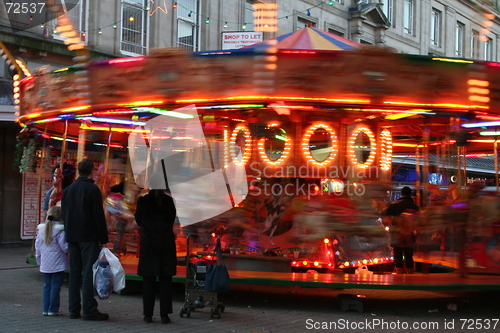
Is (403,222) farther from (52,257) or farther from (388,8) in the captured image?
(388,8)

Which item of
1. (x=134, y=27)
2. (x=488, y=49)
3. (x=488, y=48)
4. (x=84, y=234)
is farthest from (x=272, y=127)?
(x=488, y=49)

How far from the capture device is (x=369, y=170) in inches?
388

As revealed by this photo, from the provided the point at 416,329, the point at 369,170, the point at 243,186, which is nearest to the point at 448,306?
the point at 416,329

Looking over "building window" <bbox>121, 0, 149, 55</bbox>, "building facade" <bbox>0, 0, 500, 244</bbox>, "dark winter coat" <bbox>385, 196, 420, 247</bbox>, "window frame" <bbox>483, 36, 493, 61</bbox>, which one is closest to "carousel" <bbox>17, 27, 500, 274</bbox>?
"dark winter coat" <bbox>385, 196, 420, 247</bbox>

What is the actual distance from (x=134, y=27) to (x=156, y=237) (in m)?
11.9

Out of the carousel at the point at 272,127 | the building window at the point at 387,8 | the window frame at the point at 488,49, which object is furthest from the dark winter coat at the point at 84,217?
the building window at the point at 387,8

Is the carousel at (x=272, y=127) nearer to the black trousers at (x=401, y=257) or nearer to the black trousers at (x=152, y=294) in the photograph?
the black trousers at (x=401, y=257)

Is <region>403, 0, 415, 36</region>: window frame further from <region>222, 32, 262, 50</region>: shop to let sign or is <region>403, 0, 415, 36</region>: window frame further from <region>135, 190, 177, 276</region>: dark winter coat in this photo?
<region>135, 190, 177, 276</region>: dark winter coat

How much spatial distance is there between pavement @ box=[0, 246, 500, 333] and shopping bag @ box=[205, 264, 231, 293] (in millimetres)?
400

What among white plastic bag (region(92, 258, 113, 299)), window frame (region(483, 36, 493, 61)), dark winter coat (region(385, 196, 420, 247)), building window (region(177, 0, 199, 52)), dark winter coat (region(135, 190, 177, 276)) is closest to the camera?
white plastic bag (region(92, 258, 113, 299))

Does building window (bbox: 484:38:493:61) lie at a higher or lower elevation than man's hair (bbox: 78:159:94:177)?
higher

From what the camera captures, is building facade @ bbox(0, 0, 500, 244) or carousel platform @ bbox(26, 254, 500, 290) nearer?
carousel platform @ bbox(26, 254, 500, 290)

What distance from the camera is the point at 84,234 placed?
6.63 m

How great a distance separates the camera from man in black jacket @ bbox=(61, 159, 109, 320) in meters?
6.65
